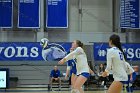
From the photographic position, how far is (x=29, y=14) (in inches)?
957

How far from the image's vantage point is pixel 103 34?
25703 mm

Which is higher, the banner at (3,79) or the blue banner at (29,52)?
the blue banner at (29,52)

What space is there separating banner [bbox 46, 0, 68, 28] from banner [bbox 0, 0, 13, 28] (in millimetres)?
2639

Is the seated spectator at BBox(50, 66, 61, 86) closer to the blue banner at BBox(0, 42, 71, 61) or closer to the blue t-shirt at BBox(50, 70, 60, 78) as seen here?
the blue t-shirt at BBox(50, 70, 60, 78)

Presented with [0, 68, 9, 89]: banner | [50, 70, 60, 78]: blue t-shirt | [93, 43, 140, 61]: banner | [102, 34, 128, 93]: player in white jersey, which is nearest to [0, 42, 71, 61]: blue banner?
[50, 70, 60, 78]: blue t-shirt

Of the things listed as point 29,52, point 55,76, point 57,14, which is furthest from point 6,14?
point 55,76

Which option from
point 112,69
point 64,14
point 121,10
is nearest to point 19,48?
point 64,14

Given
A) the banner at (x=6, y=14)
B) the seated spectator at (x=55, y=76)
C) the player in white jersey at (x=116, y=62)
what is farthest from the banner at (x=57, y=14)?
the player in white jersey at (x=116, y=62)

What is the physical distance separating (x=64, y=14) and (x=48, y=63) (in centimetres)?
368

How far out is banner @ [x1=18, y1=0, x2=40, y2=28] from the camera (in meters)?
24.3

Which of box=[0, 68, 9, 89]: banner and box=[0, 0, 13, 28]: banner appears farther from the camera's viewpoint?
box=[0, 0, 13, 28]: banner

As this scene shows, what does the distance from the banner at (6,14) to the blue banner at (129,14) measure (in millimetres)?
7977

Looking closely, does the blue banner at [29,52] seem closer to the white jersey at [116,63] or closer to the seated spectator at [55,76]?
the seated spectator at [55,76]

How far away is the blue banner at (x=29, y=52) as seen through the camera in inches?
930
